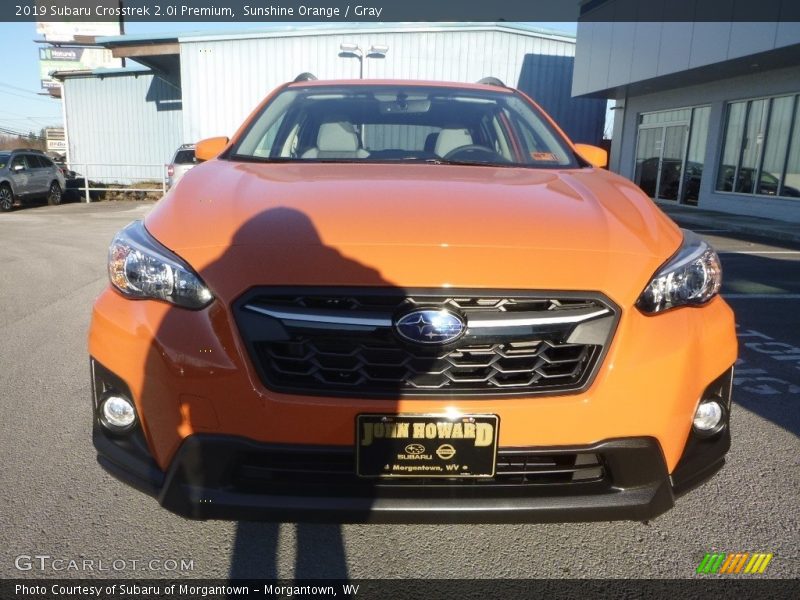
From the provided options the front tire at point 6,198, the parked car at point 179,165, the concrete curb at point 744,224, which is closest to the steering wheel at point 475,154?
the concrete curb at point 744,224

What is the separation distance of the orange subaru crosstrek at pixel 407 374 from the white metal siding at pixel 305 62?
2052cm

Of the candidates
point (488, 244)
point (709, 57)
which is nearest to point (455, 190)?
point (488, 244)

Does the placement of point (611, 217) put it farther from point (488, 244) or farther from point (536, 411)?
point (536, 411)

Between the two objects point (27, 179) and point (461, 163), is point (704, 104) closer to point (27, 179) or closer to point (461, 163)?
point (461, 163)

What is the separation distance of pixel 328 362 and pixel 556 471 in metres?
0.69

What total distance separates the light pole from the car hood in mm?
19044

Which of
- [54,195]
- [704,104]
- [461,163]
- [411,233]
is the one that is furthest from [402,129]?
[54,195]

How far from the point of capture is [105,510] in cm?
228

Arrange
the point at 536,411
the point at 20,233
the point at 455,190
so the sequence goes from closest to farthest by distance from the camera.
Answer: the point at 536,411 → the point at 455,190 → the point at 20,233

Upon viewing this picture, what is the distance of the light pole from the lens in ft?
65.5

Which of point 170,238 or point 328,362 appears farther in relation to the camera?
point 170,238

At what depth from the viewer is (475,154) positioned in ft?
9.48

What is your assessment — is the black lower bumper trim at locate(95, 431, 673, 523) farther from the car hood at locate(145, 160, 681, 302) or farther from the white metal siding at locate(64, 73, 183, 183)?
the white metal siding at locate(64, 73, 183, 183)

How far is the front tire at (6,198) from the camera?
16.5 meters
